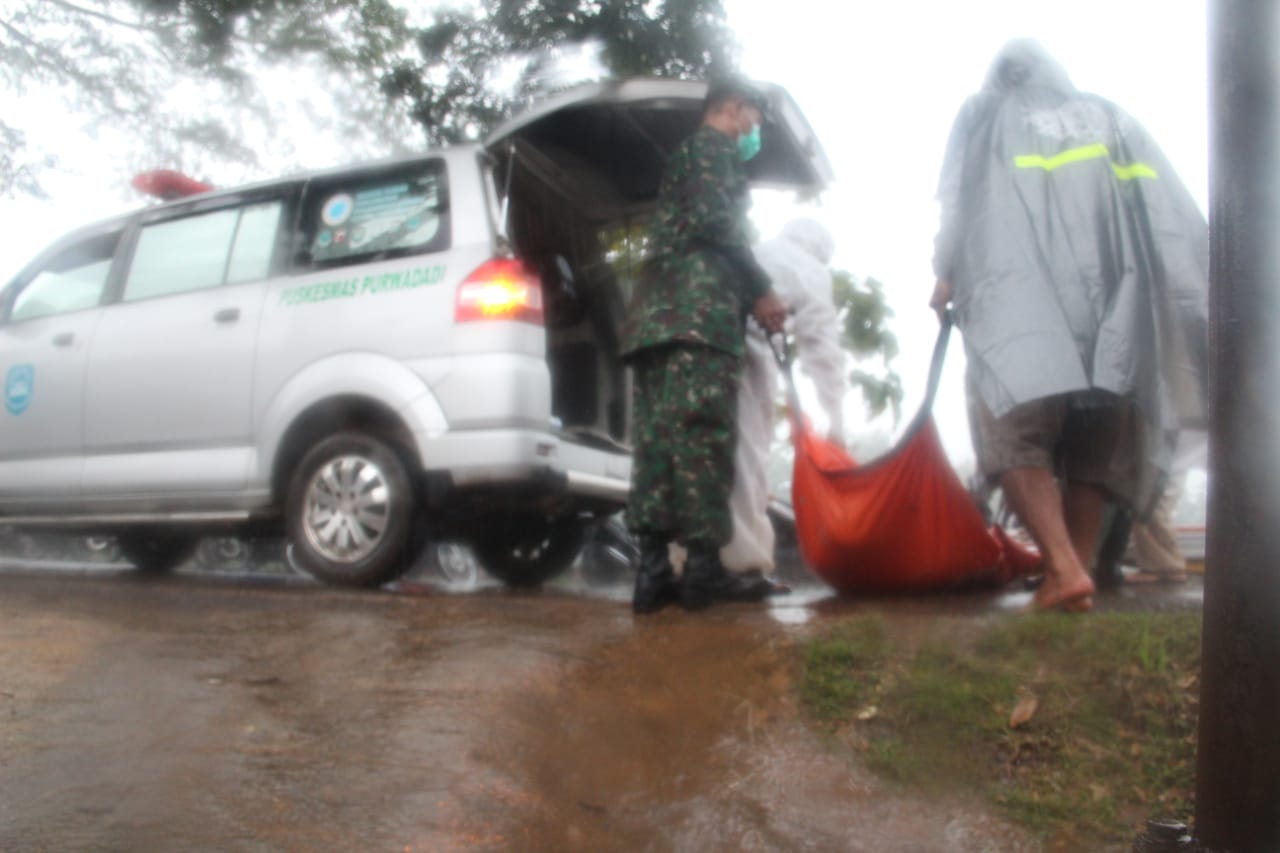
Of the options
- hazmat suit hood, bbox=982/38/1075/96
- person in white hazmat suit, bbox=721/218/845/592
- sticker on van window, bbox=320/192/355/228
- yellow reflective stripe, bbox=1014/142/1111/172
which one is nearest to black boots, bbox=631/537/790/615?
person in white hazmat suit, bbox=721/218/845/592

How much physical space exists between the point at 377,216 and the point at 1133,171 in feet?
9.61

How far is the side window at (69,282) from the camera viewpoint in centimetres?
577

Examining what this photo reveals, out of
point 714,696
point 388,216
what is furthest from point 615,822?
point 388,216

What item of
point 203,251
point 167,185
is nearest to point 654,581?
point 203,251

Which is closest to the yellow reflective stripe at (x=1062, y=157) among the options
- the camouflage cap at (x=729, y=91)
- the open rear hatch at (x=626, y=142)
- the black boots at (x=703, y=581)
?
the camouflage cap at (x=729, y=91)

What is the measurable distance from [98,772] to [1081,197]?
122 inches

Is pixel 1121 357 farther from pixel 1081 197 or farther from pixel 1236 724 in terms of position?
pixel 1236 724

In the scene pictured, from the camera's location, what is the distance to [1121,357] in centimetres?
346

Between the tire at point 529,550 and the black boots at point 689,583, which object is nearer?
the black boots at point 689,583

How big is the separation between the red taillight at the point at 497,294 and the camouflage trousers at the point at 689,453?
2.65 ft

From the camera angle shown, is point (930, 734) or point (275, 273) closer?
point (930, 734)

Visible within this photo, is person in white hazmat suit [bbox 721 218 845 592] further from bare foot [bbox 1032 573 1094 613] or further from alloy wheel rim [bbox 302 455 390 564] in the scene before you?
alloy wheel rim [bbox 302 455 390 564]

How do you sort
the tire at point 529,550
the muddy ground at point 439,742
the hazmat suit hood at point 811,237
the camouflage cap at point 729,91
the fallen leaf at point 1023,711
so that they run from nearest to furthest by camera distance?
1. the muddy ground at point 439,742
2. the fallen leaf at point 1023,711
3. the camouflage cap at point 729,91
4. the hazmat suit hood at point 811,237
5. the tire at point 529,550

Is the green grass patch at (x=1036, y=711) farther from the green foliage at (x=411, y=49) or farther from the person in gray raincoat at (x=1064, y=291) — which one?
the green foliage at (x=411, y=49)
